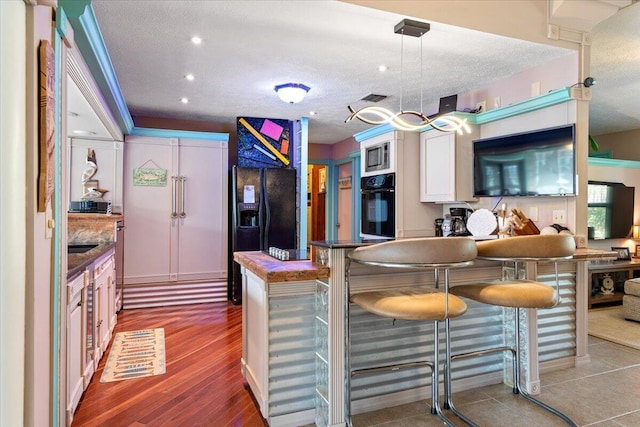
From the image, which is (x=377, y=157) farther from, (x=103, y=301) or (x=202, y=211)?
(x=103, y=301)

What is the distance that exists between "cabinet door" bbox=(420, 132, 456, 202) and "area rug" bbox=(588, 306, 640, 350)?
A: 189 cm

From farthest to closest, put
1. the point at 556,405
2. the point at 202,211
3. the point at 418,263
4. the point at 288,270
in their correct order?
the point at 202,211 < the point at 556,405 < the point at 288,270 < the point at 418,263

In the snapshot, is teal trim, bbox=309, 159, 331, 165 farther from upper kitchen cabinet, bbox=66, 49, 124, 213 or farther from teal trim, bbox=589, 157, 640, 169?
teal trim, bbox=589, 157, 640, 169

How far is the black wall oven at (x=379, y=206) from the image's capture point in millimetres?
4383

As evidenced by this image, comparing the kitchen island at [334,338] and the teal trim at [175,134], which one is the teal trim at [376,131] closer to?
the teal trim at [175,134]

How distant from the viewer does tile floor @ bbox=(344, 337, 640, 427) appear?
2139mm

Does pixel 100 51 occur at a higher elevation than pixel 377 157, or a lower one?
higher

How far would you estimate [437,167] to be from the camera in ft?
13.5

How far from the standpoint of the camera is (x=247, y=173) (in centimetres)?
498

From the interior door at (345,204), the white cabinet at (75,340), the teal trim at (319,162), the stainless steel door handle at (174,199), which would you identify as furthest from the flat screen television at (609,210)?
the white cabinet at (75,340)

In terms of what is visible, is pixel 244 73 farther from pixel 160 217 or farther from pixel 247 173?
pixel 160 217

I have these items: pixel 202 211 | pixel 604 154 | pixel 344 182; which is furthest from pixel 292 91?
pixel 604 154

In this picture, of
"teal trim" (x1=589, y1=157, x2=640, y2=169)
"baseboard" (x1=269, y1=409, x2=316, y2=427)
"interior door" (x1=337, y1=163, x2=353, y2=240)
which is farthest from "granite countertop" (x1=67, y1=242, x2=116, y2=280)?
"teal trim" (x1=589, y1=157, x2=640, y2=169)

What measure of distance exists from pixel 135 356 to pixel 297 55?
272 centimetres
